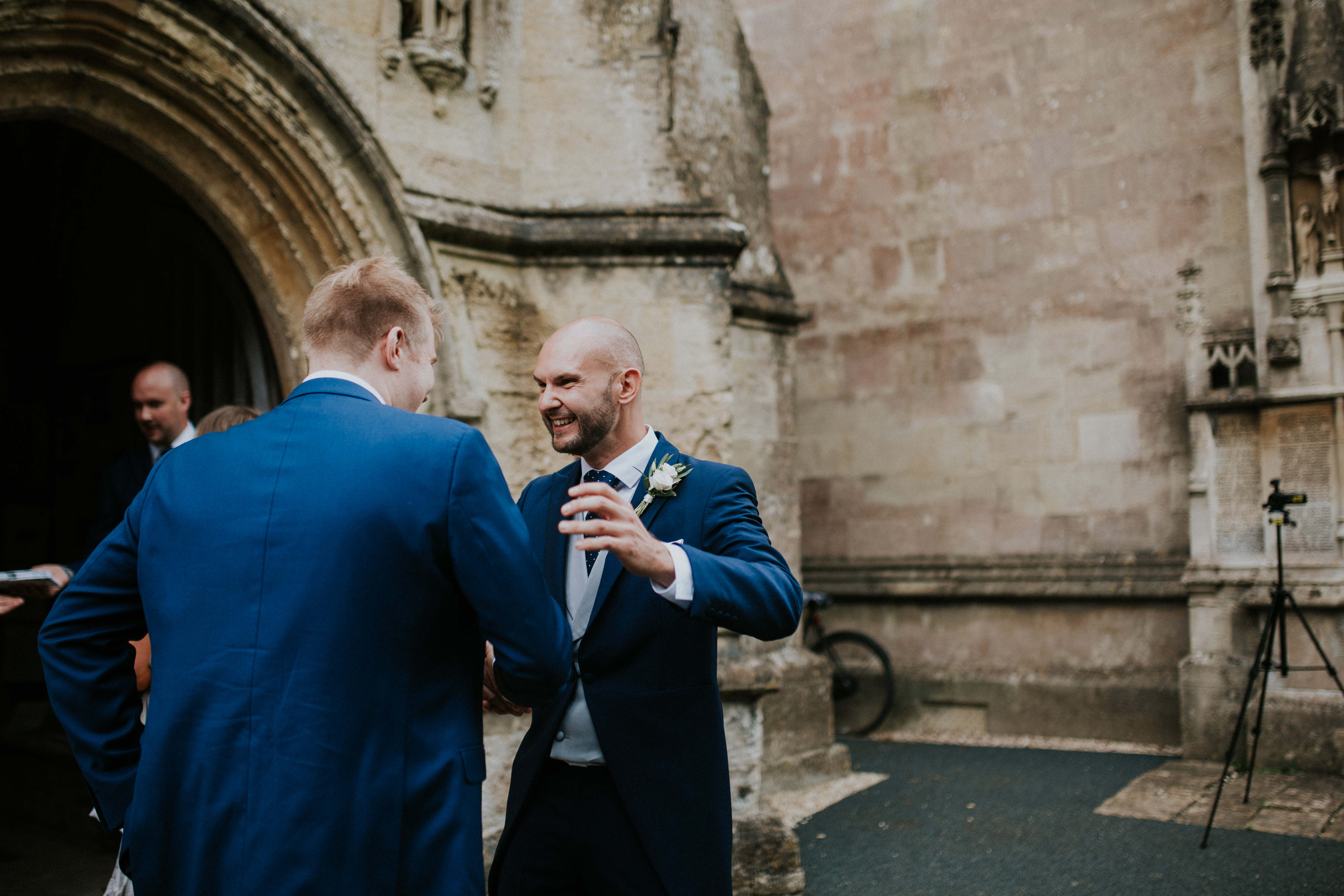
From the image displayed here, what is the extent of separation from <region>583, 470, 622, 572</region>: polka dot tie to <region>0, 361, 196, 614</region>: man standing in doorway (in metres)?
2.15

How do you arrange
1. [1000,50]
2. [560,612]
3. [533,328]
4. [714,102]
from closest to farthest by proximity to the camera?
[560,612] → [533,328] → [714,102] → [1000,50]

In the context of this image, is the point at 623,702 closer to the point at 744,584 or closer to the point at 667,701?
the point at 667,701

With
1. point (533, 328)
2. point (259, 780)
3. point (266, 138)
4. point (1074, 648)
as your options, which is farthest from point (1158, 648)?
point (259, 780)

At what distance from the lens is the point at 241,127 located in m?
3.46

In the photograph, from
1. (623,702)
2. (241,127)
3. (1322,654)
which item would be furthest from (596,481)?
(1322,654)

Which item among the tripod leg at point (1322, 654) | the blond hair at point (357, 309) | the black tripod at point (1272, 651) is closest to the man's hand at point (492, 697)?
the blond hair at point (357, 309)

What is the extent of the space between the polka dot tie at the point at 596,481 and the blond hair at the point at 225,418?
128cm

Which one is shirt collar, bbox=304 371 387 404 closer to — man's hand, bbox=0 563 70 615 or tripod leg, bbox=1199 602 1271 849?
man's hand, bbox=0 563 70 615

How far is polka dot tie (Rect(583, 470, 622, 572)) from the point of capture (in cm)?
206

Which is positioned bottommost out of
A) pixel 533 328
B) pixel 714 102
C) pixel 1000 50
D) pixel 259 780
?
pixel 259 780

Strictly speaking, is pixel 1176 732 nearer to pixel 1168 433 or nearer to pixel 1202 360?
pixel 1168 433

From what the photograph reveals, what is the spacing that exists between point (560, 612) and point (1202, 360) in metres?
6.18

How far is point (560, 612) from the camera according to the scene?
1545mm

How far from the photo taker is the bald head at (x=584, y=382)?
201 centimetres
